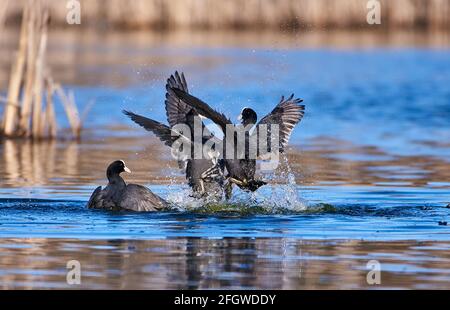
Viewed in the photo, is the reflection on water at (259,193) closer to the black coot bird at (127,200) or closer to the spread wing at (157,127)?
the black coot bird at (127,200)

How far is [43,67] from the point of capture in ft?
53.9

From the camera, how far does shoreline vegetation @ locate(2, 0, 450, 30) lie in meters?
37.3

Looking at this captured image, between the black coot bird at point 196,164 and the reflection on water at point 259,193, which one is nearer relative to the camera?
the reflection on water at point 259,193

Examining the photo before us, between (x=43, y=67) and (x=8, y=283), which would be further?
(x=43, y=67)

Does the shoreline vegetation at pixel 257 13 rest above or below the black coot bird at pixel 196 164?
above

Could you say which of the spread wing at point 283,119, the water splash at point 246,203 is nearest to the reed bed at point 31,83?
the water splash at point 246,203

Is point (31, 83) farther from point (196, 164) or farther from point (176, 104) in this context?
point (196, 164)

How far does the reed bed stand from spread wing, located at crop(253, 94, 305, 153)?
5.74 m

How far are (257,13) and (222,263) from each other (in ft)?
105

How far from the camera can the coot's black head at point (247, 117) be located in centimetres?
1091

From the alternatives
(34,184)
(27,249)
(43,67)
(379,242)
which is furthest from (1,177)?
(379,242)

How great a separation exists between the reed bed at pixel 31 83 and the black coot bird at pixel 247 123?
5.77m
